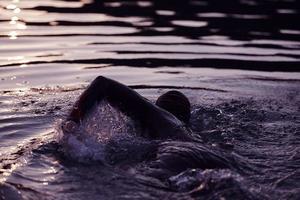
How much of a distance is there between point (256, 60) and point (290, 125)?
486 centimetres

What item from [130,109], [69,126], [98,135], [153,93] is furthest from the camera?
[153,93]

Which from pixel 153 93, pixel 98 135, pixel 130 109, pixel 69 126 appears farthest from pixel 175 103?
pixel 153 93

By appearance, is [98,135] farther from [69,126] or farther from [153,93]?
[153,93]

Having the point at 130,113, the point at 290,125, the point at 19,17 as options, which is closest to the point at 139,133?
the point at 130,113

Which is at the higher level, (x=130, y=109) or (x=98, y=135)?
(x=130, y=109)

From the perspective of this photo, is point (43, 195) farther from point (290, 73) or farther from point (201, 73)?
point (290, 73)

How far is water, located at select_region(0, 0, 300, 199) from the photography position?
19.8 feet

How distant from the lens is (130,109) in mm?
6988

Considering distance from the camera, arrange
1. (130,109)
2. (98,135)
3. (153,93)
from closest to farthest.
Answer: (130,109)
(98,135)
(153,93)

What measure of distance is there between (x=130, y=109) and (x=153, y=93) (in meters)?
3.32

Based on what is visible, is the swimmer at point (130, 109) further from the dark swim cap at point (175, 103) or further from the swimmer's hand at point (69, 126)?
the dark swim cap at point (175, 103)

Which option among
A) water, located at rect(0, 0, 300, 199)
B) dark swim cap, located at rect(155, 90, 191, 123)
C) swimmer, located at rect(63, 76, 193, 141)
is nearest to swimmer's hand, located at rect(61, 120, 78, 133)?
swimmer, located at rect(63, 76, 193, 141)

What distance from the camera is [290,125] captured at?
27.5 ft

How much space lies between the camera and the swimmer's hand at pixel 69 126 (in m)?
6.79
